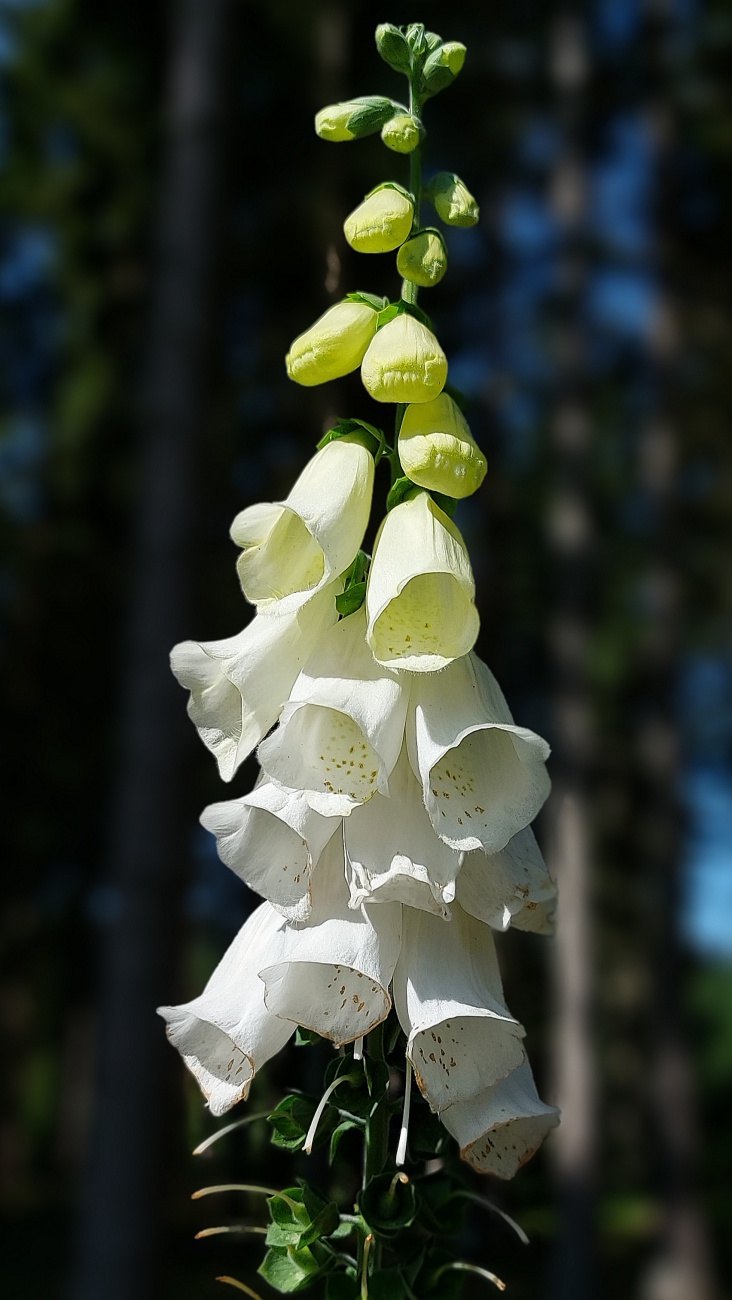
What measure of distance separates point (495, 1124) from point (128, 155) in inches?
271

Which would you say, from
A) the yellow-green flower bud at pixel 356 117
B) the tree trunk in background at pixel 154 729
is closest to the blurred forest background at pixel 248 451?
the tree trunk in background at pixel 154 729

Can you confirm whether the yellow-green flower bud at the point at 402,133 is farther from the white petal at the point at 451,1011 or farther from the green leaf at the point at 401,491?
the white petal at the point at 451,1011

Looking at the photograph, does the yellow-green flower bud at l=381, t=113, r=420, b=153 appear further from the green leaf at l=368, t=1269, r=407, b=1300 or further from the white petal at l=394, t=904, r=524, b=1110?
the green leaf at l=368, t=1269, r=407, b=1300

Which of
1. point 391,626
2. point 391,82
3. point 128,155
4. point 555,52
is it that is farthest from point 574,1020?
point 391,626

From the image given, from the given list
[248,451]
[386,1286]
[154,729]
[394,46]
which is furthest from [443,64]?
[248,451]

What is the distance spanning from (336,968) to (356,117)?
66cm

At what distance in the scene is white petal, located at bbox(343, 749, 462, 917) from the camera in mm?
794

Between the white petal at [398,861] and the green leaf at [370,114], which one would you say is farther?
the green leaf at [370,114]

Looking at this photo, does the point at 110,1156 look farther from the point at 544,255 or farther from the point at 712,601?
the point at 712,601

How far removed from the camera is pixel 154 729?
429 centimetres

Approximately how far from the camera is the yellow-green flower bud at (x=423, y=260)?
0.89 meters

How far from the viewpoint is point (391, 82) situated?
393 cm

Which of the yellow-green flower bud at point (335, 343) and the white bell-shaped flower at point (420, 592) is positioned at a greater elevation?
the yellow-green flower bud at point (335, 343)

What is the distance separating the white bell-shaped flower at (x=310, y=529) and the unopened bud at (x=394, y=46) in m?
0.32
